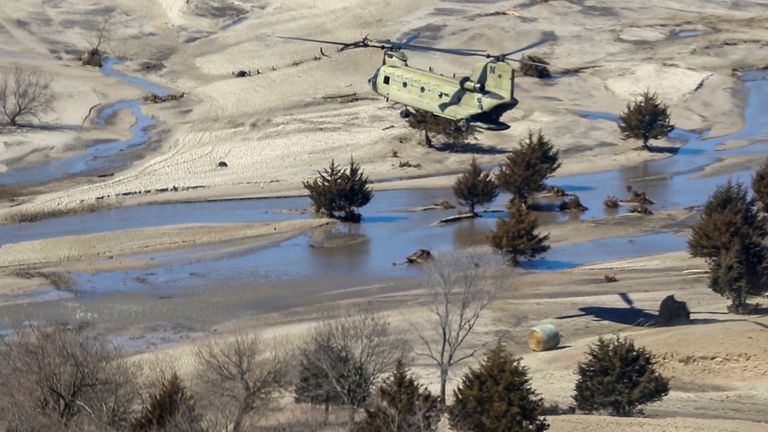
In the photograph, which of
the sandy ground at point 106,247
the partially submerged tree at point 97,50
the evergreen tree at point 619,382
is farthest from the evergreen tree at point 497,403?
the partially submerged tree at point 97,50

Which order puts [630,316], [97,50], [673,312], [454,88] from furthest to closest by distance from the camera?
1. [97,50]
2. [454,88]
3. [630,316]
4. [673,312]

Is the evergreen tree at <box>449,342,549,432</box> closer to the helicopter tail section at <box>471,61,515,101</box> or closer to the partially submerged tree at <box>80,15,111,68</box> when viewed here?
the helicopter tail section at <box>471,61,515,101</box>

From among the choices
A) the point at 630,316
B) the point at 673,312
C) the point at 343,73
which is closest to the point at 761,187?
the point at 630,316

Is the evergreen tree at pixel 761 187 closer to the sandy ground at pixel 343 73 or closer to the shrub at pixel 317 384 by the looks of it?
the sandy ground at pixel 343 73

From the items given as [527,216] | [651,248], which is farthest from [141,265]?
[651,248]

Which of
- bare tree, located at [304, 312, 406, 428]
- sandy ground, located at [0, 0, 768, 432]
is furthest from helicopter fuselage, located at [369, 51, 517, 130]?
bare tree, located at [304, 312, 406, 428]

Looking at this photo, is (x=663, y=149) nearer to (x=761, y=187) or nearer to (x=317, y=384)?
(x=761, y=187)
